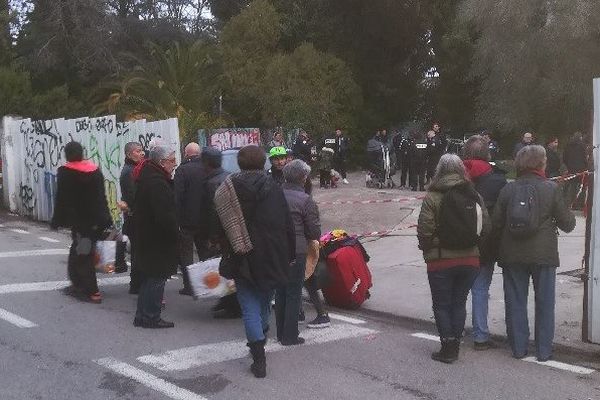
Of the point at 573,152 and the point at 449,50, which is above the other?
the point at 449,50

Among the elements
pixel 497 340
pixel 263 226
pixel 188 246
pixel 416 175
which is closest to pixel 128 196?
pixel 188 246

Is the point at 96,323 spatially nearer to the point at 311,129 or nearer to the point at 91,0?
the point at 311,129

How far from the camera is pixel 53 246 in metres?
13.6

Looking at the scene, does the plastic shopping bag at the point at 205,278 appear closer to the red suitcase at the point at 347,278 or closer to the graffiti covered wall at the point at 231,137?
the red suitcase at the point at 347,278

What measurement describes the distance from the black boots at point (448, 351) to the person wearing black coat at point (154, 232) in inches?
105

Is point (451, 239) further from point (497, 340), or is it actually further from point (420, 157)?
point (420, 157)

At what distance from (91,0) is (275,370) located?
2792cm

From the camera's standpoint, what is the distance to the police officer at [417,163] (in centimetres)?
2005

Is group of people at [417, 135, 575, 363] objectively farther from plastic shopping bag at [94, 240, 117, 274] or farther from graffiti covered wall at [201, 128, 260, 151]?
graffiti covered wall at [201, 128, 260, 151]

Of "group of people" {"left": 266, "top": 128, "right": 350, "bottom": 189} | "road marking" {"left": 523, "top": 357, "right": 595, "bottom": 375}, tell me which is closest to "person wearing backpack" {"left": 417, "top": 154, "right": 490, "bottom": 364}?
"road marking" {"left": 523, "top": 357, "right": 595, "bottom": 375}

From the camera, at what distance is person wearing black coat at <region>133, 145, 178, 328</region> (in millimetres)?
7648

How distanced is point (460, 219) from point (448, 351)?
3.68 ft

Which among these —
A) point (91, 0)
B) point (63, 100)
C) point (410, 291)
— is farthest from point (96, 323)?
point (91, 0)

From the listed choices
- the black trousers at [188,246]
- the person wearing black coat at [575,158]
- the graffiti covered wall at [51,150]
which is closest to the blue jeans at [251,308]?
the black trousers at [188,246]
